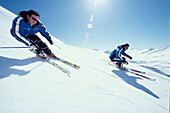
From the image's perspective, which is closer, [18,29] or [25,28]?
[18,29]

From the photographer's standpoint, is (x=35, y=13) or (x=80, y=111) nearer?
(x=80, y=111)

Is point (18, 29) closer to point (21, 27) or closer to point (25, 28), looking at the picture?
point (21, 27)

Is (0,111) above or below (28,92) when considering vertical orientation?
below

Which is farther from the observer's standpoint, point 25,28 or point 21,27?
point 25,28

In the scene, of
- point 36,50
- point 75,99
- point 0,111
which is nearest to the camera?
point 0,111

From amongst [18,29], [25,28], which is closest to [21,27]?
[18,29]

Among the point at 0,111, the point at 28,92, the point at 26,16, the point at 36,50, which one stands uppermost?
the point at 26,16

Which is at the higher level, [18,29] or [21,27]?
[21,27]

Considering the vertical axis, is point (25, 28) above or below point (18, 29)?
above

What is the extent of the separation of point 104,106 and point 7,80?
74.8 inches

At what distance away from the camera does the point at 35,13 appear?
9.73 feet

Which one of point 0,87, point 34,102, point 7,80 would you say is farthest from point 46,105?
point 7,80

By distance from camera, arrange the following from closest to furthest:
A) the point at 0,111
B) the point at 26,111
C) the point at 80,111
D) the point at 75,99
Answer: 1. the point at 0,111
2. the point at 26,111
3. the point at 80,111
4. the point at 75,99

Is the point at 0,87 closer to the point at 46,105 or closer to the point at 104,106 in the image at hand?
the point at 46,105
